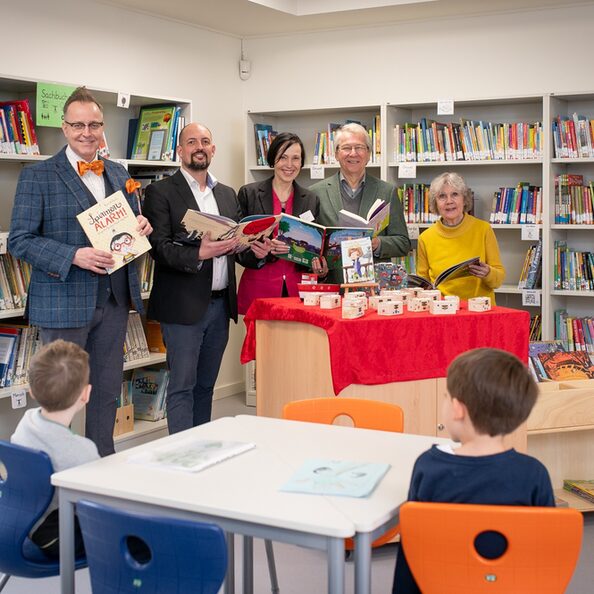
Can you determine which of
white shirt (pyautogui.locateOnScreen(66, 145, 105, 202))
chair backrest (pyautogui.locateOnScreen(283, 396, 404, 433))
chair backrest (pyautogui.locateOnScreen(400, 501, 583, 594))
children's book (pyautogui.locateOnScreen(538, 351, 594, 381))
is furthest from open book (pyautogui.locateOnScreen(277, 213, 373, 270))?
chair backrest (pyautogui.locateOnScreen(400, 501, 583, 594))

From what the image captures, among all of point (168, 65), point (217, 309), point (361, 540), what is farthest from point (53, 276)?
point (168, 65)

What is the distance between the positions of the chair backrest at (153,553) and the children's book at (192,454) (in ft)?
0.97

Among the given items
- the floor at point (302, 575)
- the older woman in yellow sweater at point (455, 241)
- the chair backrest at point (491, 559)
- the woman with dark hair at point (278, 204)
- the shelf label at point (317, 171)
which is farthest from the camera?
the shelf label at point (317, 171)

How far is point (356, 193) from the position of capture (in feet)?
15.3

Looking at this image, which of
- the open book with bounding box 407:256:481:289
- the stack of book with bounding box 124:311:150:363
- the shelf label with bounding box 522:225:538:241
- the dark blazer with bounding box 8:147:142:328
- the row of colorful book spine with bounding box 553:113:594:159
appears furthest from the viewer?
the shelf label with bounding box 522:225:538:241

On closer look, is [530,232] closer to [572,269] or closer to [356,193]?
[572,269]

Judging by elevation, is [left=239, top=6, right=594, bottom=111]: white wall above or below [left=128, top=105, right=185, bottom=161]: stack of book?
above

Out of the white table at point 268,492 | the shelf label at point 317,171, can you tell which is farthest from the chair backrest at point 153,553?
the shelf label at point 317,171

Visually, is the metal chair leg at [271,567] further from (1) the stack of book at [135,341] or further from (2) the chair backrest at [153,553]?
(1) the stack of book at [135,341]

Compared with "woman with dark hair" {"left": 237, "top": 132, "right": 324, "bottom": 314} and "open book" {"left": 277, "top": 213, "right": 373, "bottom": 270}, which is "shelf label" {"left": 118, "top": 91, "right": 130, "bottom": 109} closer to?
"woman with dark hair" {"left": 237, "top": 132, "right": 324, "bottom": 314}

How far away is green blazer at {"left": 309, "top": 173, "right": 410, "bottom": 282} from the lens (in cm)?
458

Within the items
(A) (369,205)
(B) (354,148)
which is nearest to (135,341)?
(A) (369,205)

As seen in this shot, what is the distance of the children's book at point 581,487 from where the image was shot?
13.0ft

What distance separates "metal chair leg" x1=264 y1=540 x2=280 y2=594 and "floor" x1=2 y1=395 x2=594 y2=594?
9 cm
